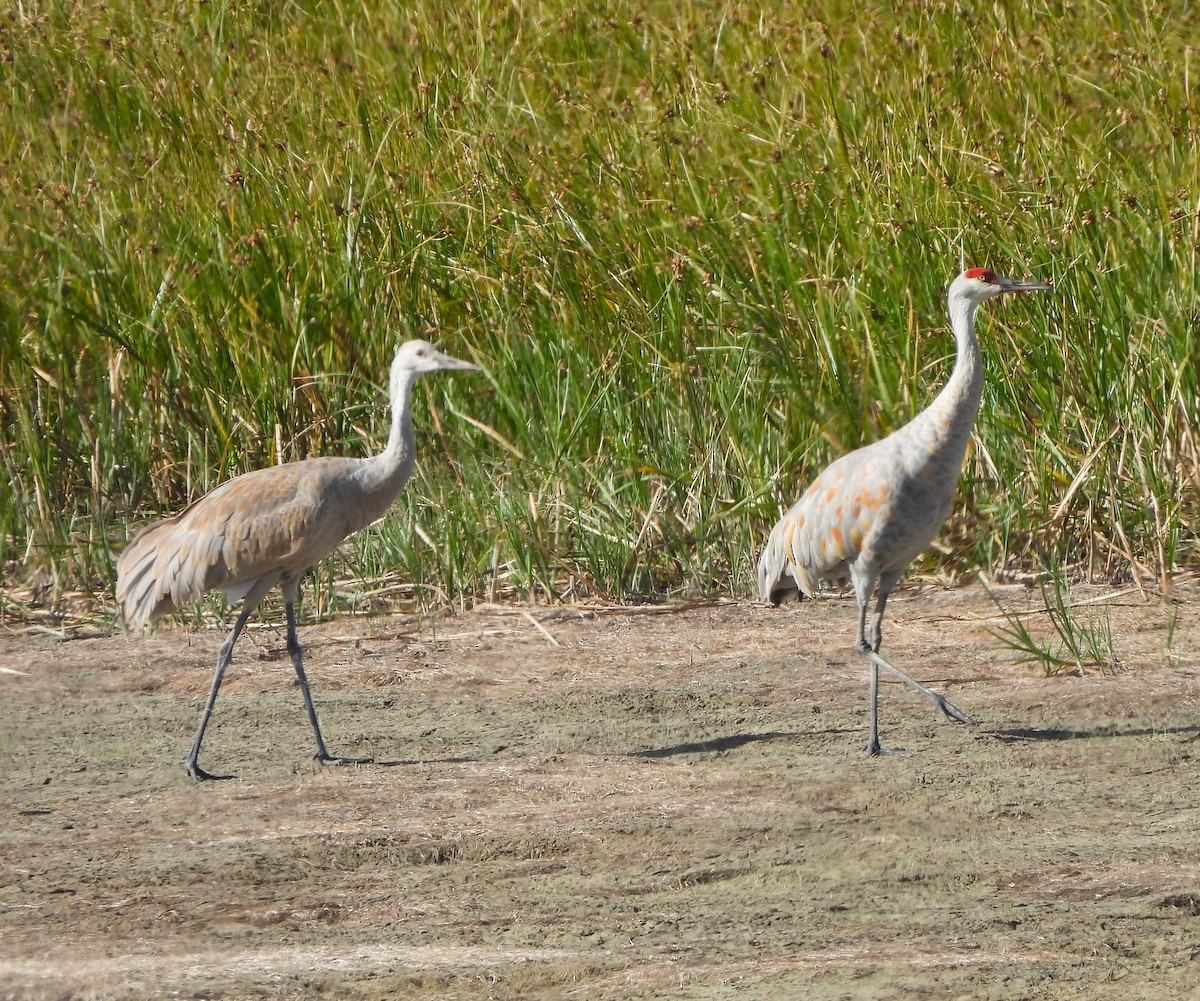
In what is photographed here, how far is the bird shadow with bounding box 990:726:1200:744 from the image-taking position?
198 inches

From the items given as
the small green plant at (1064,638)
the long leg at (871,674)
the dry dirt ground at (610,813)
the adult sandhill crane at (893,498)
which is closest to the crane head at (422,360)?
the dry dirt ground at (610,813)

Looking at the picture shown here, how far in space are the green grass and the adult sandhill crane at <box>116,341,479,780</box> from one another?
4.61 ft

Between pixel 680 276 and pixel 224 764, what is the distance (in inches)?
128

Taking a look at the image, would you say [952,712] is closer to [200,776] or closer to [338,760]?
[338,760]

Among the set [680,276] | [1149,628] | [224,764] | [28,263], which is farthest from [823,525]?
[28,263]

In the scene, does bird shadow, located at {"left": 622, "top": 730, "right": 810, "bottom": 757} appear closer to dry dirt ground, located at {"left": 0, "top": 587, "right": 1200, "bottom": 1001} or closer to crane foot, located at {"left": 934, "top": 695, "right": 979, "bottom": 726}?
dry dirt ground, located at {"left": 0, "top": 587, "right": 1200, "bottom": 1001}

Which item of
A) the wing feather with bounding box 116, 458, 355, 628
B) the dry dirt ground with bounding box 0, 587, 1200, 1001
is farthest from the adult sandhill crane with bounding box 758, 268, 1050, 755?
the wing feather with bounding box 116, 458, 355, 628

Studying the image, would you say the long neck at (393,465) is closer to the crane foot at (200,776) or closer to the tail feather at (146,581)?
the tail feather at (146,581)

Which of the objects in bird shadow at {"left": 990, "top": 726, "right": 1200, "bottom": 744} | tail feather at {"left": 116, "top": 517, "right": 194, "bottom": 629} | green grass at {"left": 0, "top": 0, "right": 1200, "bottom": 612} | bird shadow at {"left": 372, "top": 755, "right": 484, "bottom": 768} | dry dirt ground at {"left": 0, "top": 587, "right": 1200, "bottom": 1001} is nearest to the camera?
dry dirt ground at {"left": 0, "top": 587, "right": 1200, "bottom": 1001}

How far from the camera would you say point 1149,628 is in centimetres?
618

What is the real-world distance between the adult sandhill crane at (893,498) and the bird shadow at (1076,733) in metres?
0.19

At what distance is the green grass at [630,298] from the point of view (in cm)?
700

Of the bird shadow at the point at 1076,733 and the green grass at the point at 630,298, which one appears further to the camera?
the green grass at the point at 630,298

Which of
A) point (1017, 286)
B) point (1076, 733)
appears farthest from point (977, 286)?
point (1076, 733)
